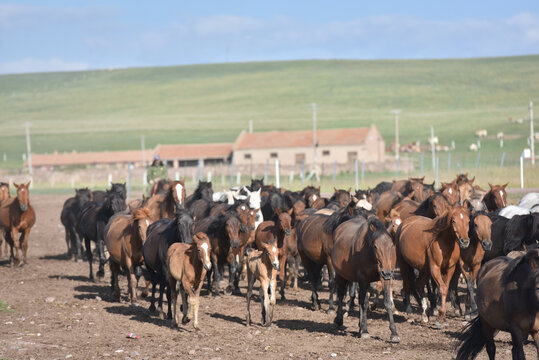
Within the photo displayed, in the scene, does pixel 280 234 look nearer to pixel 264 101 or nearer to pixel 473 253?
pixel 473 253

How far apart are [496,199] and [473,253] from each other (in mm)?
5909

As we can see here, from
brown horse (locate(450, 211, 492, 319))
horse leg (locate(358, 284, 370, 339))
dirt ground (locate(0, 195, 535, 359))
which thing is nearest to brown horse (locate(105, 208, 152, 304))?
dirt ground (locate(0, 195, 535, 359))

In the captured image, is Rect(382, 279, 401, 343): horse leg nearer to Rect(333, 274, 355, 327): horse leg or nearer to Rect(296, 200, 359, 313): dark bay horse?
Rect(333, 274, 355, 327): horse leg

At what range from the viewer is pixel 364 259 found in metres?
11.8

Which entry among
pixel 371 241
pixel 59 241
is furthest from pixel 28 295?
pixel 59 241

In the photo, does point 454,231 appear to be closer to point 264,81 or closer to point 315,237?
point 315,237

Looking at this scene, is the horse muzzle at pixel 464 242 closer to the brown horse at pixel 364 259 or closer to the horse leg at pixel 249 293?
the brown horse at pixel 364 259

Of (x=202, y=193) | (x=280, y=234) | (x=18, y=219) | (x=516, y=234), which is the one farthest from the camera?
(x=18, y=219)

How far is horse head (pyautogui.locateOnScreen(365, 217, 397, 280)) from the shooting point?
11.3 meters

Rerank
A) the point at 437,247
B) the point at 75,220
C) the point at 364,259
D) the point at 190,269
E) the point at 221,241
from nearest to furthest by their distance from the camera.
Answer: the point at 364,259 → the point at 190,269 → the point at 437,247 → the point at 221,241 → the point at 75,220

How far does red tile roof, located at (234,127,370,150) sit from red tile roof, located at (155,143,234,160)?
317 centimetres

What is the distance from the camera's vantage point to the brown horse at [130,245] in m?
14.5

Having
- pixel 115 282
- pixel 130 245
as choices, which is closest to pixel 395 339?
pixel 130 245

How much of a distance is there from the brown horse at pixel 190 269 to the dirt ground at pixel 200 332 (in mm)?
347
